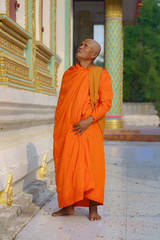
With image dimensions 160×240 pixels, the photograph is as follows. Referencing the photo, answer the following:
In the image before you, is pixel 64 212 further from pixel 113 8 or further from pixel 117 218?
pixel 113 8

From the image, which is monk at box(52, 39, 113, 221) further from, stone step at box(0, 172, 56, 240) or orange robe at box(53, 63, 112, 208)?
stone step at box(0, 172, 56, 240)

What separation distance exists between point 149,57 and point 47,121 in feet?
62.2

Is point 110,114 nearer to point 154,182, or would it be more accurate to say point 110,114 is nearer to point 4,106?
point 154,182

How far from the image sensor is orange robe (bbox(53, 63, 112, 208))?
120 inches

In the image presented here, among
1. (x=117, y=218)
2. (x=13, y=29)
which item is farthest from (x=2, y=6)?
(x=117, y=218)

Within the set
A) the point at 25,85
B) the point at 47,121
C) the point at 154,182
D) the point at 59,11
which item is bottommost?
the point at 154,182

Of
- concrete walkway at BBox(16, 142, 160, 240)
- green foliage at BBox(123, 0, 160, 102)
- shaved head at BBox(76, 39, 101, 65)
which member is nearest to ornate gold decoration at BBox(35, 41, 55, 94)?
concrete walkway at BBox(16, 142, 160, 240)

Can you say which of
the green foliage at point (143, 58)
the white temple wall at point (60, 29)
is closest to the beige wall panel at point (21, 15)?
the white temple wall at point (60, 29)

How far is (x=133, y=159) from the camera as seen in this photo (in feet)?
22.4

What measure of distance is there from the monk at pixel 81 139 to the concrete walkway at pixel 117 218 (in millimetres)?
154

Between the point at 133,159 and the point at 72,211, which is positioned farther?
the point at 133,159

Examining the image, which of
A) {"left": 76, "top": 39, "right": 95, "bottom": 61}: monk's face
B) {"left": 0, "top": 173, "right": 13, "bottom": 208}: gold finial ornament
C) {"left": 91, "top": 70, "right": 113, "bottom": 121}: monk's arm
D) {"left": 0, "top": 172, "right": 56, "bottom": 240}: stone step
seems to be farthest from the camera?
{"left": 76, "top": 39, "right": 95, "bottom": 61}: monk's face

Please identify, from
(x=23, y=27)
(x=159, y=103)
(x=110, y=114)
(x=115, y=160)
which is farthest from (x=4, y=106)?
(x=159, y=103)

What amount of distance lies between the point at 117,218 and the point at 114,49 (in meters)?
8.46
